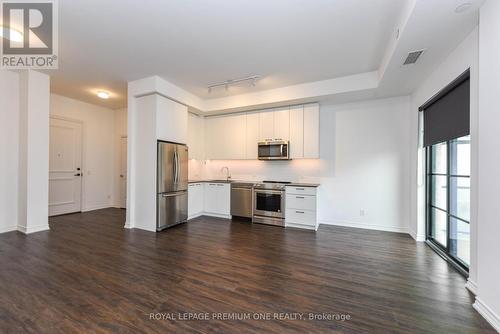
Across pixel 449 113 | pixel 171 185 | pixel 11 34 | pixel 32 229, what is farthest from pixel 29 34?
pixel 449 113

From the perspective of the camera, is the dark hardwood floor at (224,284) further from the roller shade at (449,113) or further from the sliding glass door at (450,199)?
the roller shade at (449,113)

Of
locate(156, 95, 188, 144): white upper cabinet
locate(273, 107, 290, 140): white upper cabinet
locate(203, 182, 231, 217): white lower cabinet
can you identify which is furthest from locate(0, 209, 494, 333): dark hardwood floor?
locate(273, 107, 290, 140): white upper cabinet

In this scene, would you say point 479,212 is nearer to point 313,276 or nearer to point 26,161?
point 313,276

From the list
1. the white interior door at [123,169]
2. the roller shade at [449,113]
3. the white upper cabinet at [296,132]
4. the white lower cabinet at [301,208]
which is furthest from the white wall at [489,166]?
the white interior door at [123,169]

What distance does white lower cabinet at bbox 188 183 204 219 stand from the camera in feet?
16.9

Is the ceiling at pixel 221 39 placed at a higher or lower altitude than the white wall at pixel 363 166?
higher

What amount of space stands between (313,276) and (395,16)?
10.2 ft

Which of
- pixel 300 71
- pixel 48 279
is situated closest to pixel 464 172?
pixel 300 71

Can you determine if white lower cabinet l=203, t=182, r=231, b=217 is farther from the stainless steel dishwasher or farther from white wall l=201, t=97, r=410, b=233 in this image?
white wall l=201, t=97, r=410, b=233

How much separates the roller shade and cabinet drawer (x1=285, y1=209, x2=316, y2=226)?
93.1 inches

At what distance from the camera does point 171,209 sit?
446 cm

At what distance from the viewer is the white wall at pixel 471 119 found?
220 centimetres

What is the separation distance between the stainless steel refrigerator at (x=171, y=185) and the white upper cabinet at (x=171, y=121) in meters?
0.18

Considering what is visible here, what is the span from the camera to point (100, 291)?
217cm
